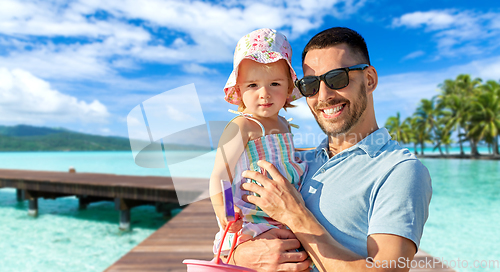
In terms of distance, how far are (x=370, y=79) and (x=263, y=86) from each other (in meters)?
0.62

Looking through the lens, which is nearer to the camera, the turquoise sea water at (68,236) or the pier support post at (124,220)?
the turquoise sea water at (68,236)

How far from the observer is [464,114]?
3309 cm

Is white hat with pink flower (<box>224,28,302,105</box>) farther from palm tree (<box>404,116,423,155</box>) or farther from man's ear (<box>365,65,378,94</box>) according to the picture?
palm tree (<box>404,116,423,155</box>)

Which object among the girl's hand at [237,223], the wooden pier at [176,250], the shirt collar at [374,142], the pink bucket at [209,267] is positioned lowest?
the wooden pier at [176,250]

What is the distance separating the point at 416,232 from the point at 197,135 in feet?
3.20

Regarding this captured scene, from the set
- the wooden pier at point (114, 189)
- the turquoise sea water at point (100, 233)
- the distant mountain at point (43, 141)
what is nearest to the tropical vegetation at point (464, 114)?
the turquoise sea water at point (100, 233)

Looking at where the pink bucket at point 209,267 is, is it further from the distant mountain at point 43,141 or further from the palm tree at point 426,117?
the distant mountain at point 43,141

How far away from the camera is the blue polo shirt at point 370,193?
47.9 inches

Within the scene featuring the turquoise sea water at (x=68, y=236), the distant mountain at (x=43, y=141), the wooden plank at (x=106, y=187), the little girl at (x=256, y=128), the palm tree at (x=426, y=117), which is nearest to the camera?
the little girl at (x=256, y=128)

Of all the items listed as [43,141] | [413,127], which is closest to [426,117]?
[413,127]

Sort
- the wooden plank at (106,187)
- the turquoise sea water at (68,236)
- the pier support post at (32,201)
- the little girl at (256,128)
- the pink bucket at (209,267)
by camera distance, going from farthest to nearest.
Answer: the pier support post at (32,201) → the wooden plank at (106,187) → the turquoise sea water at (68,236) → the little girl at (256,128) → the pink bucket at (209,267)

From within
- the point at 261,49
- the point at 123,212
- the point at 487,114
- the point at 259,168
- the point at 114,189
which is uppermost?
the point at 487,114

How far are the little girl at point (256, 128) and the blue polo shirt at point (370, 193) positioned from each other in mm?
219

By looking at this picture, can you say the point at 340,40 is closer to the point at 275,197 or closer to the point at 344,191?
the point at 344,191
